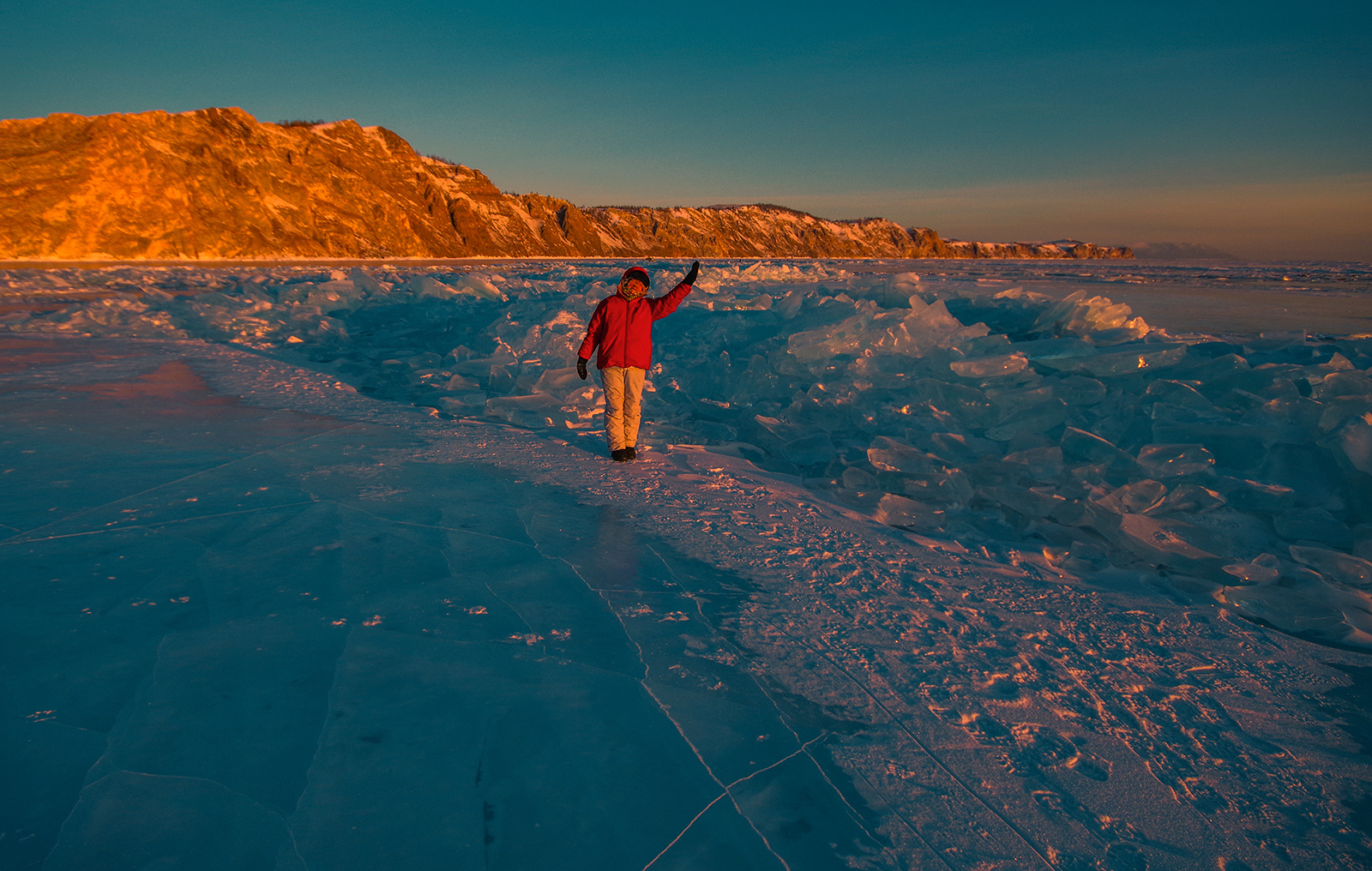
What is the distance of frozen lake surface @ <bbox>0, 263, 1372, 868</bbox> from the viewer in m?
1.56

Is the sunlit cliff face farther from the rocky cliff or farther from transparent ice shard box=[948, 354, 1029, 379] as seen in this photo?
the rocky cliff

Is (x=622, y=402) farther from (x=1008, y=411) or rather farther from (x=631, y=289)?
(x=1008, y=411)

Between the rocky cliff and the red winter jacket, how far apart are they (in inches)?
1727

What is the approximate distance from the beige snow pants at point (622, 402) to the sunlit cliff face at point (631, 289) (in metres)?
0.52

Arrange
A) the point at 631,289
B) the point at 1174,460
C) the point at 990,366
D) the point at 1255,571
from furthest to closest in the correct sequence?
the point at 990,366 < the point at 631,289 < the point at 1174,460 < the point at 1255,571

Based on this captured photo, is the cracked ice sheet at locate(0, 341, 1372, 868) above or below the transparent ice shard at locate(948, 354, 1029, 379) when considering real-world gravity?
below

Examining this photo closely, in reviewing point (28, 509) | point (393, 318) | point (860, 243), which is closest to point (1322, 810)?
point (28, 509)

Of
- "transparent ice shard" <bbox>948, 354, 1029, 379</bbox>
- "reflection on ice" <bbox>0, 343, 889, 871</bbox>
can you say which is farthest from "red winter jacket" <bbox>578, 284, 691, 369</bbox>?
"transparent ice shard" <bbox>948, 354, 1029, 379</bbox>

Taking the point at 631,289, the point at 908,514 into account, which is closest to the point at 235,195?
the point at 631,289

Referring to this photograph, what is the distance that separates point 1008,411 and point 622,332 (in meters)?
3.26

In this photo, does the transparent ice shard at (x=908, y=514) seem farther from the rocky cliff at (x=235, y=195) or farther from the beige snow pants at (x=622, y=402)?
the rocky cliff at (x=235, y=195)

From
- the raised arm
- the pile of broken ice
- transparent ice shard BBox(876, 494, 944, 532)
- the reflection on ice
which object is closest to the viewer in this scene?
the reflection on ice

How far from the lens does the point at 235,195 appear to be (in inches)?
1673

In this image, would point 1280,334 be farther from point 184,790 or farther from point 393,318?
point 393,318
